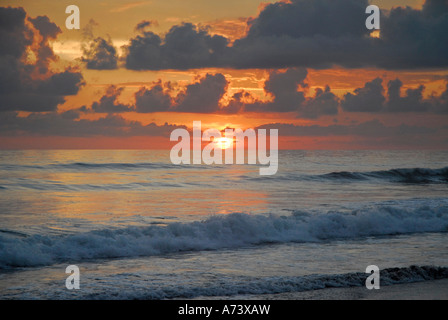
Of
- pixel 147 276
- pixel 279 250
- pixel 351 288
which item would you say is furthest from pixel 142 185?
pixel 351 288

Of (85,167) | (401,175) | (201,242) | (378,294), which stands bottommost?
(401,175)

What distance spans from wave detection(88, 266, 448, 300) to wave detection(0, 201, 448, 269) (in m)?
4.86

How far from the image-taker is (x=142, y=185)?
129 feet

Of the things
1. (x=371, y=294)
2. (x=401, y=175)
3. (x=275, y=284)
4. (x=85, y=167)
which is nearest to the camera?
(x=371, y=294)

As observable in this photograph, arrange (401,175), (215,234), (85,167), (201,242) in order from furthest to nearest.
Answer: (401,175), (85,167), (215,234), (201,242)

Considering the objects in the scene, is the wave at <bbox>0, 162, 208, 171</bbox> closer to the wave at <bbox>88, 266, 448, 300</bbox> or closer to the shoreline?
the wave at <bbox>88, 266, 448, 300</bbox>

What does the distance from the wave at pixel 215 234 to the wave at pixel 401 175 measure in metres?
27.3

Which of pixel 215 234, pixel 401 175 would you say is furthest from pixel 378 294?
pixel 401 175

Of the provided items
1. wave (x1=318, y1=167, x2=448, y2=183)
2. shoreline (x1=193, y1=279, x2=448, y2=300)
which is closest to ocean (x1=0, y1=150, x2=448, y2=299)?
shoreline (x1=193, y1=279, x2=448, y2=300)

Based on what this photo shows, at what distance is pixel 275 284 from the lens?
12.0 meters

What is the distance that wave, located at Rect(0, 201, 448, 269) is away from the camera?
15.8 m

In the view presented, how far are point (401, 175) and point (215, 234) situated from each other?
142 ft

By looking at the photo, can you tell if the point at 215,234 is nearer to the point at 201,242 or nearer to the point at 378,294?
the point at 201,242
